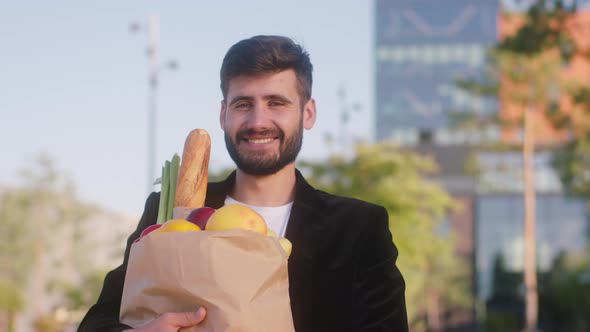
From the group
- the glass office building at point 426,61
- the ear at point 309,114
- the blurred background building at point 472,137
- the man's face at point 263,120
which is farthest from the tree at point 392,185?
the glass office building at point 426,61

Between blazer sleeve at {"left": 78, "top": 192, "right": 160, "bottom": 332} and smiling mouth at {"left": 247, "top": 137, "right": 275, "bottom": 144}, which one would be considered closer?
blazer sleeve at {"left": 78, "top": 192, "right": 160, "bottom": 332}

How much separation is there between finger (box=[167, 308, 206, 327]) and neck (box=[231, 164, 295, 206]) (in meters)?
0.81

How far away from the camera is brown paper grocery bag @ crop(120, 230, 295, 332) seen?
96.3 inches

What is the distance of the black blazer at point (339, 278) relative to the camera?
2863 millimetres

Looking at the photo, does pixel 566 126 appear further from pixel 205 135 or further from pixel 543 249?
pixel 543 249

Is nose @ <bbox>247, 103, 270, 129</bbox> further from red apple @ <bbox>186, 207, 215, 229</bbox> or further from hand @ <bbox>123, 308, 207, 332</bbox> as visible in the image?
hand @ <bbox>123, 308, 207, 332</bbox>

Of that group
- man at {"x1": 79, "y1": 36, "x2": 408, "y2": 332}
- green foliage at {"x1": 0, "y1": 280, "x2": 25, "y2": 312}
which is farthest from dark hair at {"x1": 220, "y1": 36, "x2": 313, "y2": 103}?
green foliage at {"x1": 0, "y1": 280, "x2": 25, "y2": 312}

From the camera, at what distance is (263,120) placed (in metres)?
2.97

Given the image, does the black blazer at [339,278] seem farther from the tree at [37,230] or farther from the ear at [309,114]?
the tree at [37,230]

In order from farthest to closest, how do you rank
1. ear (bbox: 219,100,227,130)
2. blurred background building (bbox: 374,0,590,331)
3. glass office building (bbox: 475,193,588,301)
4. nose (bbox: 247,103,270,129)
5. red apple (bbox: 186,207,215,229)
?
glass office building (bbox: 475,193,588,301) < blurred background building (bbox: 374,0,590,331) < ear (bbox: 219,100,227,130) < nose (bbox: 247,103,270,129) < red apple (bbox: 186,207,215,229)

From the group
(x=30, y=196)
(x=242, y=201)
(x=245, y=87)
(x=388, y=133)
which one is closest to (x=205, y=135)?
(x=245, y=87)

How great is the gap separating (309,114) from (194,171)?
530 mm

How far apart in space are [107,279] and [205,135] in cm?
54

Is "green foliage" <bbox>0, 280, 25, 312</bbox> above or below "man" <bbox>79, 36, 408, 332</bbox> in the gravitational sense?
below
